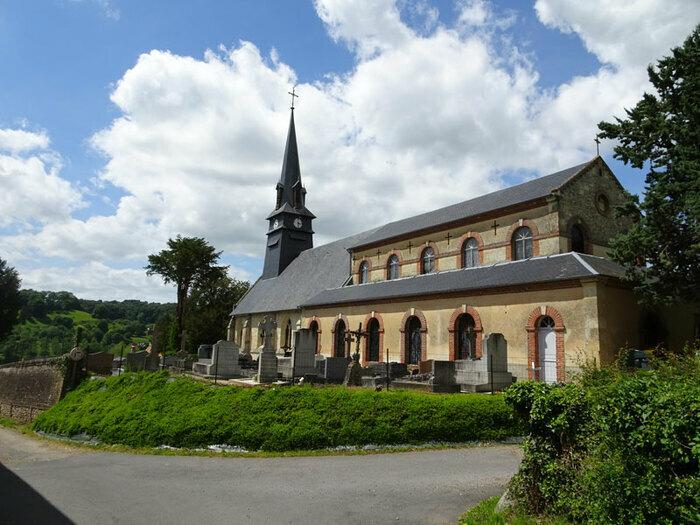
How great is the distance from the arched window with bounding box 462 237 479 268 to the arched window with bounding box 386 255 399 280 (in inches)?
193

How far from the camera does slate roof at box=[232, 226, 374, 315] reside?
112ft

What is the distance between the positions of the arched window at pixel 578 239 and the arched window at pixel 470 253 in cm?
446

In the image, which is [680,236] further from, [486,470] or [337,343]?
[337,343]

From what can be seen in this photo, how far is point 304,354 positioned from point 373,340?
720 centimetres

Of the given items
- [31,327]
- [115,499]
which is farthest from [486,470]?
[31,327]

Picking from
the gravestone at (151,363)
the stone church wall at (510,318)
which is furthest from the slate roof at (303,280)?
the gravestone at (151,363)

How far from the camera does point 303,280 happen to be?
37.3 metres

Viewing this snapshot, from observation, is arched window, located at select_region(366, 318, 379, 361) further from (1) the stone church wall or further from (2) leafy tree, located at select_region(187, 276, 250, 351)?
(2) leafy tree, located at select_region(187, 276, 250, 351)

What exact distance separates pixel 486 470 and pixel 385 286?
18666 millimetres

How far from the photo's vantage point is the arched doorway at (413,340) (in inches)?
912

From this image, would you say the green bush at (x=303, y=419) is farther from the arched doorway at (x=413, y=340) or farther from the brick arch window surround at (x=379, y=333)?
the brick arch window surround at (x=379, y=333)

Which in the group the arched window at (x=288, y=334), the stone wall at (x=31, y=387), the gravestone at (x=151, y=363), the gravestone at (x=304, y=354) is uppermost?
the arched window at (x=288, y=334)

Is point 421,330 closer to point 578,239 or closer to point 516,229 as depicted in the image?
point 516,229

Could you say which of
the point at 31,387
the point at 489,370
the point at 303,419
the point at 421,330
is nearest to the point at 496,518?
the point at 303,419
